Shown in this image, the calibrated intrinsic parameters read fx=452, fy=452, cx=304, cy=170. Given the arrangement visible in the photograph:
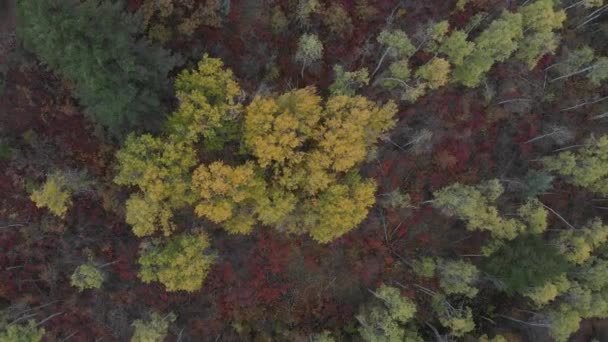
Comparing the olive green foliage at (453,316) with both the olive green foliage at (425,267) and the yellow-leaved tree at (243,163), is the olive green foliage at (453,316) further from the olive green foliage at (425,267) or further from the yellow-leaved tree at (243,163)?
the yellow-leaved tree at (243,163)

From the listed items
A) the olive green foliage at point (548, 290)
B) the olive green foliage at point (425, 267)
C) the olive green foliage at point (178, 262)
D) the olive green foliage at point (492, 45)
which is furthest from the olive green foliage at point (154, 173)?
the olive green foliage at point (548, 290)

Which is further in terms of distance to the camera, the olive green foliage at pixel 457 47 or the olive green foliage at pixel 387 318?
the olive green foliage at pixel 387 318

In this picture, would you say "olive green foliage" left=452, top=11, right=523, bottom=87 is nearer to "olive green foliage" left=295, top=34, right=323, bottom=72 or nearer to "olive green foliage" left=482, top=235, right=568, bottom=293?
"olive green foliage" left=295, top=34, right=323, bottom=72

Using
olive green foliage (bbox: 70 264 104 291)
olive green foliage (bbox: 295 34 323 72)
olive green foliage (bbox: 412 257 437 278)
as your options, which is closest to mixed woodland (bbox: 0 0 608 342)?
olive green foliage (bbox: 70 264 104 291)

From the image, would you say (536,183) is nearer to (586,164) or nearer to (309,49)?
(586,164)

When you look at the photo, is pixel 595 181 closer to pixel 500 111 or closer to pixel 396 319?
pixel 500 111
